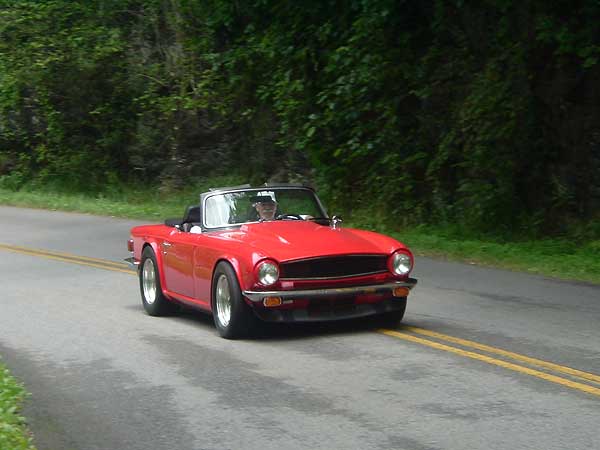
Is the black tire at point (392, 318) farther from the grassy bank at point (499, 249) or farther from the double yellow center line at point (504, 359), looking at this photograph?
the grassy bank at point (499, 249)

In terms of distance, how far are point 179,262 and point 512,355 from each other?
3814 millimetres

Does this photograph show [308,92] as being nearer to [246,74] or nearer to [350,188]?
[350,188]

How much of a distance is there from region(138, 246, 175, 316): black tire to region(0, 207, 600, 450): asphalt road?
0.20 metres

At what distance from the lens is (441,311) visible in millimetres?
11594

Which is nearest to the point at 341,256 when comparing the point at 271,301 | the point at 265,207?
the point at 271,301

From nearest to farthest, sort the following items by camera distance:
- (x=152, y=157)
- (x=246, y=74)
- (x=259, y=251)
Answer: (x=259, y=251) → (x=246, y=74) → (x=152, y=157)

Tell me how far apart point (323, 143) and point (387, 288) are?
12.9m

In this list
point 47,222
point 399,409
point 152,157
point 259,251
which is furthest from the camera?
point 152,157

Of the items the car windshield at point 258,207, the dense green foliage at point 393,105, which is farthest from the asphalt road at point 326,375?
the dense green foliage at point 393,105

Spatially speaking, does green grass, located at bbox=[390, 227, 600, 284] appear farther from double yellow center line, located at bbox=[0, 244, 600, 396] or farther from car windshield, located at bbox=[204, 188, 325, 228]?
double yellow center line, located at bbox=[0, 244, 600, 396]

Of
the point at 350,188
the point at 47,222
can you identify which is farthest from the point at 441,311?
the point at 47,222

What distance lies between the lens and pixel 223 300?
1037 centimetres

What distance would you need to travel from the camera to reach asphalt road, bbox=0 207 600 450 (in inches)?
269

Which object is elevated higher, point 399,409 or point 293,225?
point 293,225
